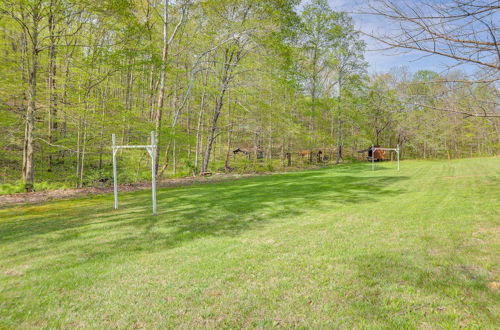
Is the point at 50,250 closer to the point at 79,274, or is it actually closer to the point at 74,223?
the point at 79,274

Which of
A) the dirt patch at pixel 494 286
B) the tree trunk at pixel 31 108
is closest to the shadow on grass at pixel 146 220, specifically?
the tree trunk at pixel 31 108

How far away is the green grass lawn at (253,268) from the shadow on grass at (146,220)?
1.6 inches

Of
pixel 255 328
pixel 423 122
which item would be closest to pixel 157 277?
pixel 255 328

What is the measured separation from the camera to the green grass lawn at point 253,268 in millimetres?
2381

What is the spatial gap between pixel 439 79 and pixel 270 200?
559cm

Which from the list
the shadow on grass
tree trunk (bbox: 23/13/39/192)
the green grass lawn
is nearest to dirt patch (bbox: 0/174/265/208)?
tree trunk (bbox: 23/13/39/192)

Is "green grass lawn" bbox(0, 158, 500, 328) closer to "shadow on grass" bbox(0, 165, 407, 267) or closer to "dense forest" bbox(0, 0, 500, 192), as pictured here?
"shadow on grass" bbox(0, 165, 407, 267)

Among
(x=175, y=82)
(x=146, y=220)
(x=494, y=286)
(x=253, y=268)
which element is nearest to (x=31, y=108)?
(x=146, y=220)

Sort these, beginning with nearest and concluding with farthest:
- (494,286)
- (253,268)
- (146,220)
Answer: (494,286)
(253,268)
(146,220)

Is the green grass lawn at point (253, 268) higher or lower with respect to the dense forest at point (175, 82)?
lower

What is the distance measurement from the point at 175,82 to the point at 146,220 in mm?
14759

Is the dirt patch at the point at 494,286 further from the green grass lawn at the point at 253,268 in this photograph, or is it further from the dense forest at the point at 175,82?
the dense forest at the point at 175,82

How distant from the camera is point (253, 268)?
3359 mm

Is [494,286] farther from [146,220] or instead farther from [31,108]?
[31,108]
